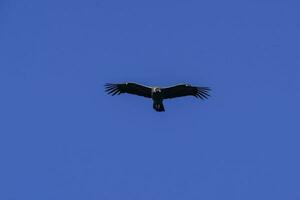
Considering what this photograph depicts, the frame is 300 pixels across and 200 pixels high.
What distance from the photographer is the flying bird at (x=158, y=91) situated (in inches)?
1630

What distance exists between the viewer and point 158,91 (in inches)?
1633

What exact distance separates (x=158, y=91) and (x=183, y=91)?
5.72ft

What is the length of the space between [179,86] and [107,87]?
4.40 metres

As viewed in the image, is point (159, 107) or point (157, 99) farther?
point (157, 99)

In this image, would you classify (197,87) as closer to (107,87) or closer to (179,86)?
→ (179,86)

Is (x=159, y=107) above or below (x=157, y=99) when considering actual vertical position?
below

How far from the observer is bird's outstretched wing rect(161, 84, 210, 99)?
41.7 m

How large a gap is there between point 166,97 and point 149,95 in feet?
3.63

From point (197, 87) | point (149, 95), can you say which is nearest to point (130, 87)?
point (149, 95)

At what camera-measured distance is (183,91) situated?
42344 millimetres

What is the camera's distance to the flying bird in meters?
41.4

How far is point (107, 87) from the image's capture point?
42.8 meters

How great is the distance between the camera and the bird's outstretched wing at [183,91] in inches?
1643

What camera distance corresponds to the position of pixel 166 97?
138ft
